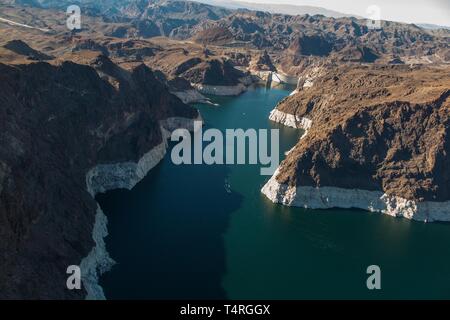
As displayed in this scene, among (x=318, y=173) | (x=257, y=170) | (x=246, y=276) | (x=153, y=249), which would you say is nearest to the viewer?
(x=246, y=276)

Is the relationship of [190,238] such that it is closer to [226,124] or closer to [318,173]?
[318,173]

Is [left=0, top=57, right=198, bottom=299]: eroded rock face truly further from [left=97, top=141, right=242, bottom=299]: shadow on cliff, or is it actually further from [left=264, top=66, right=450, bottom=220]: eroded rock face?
[left=264, top=66, right=450, bottom=220]: eroded rock face

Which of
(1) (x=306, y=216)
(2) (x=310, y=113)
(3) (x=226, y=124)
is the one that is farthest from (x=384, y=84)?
(1) (x=306, y=216)

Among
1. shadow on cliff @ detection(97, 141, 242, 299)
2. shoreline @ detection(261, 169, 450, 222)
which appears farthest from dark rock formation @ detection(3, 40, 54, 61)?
shoreline @ detection(261, 169, 450, 222)

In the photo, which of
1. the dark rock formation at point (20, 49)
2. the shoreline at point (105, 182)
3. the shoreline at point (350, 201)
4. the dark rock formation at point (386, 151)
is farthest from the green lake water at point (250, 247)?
the dark rock formation at point (20, 49)

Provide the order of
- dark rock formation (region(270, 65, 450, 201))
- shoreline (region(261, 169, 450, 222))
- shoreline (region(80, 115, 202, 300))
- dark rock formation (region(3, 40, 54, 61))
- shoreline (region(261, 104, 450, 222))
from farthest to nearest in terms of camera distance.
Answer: dark rock formation (region(3, 40, 54, 61)) → dark rock formation (region(270, 65, 450, 201)) → shoreline (region(261, 169, 450, 222)) → shoreline (region(261, 104, 450, 222)) → shoreline (region(80, 115, 202, 300))
